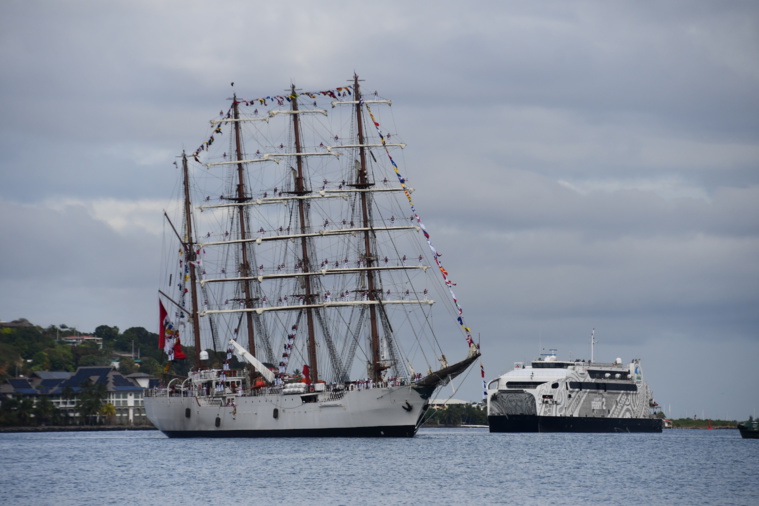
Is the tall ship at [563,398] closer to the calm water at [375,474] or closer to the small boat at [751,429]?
the small boat at [751,429]

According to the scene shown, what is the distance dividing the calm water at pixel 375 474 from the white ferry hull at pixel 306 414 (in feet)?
5.12

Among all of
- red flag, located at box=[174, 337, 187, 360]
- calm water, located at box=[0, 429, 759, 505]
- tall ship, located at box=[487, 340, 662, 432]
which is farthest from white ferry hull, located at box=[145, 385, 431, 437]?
tall ship, located at box=[487, 340, 662, 432]

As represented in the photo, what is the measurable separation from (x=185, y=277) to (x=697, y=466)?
60912mm

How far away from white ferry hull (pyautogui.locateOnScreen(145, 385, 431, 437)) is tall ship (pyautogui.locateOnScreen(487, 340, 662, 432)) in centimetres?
4536

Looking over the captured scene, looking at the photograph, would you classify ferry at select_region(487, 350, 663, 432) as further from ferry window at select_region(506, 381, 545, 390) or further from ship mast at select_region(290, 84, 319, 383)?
ship mast at select_region(290, 84, 319, 383)

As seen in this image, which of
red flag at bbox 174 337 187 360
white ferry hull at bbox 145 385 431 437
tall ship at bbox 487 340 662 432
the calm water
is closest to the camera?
the calm water

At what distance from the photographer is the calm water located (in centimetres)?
7812

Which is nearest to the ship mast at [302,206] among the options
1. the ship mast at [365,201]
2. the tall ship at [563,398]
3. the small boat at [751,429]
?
the ship mast at [365,201]

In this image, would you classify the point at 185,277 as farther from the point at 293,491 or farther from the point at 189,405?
the point at 293,491

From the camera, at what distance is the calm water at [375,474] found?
3076 inches

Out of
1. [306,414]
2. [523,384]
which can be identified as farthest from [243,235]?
[523,384]

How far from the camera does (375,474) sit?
290ft

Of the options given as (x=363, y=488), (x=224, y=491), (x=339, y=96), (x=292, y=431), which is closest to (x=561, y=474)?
(x=363, y=488)

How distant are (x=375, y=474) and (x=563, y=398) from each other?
81212 millimetres
